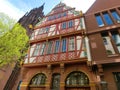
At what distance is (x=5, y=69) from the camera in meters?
16.2

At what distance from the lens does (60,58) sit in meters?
10.1

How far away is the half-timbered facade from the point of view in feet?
29.5

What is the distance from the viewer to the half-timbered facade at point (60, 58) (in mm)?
9000

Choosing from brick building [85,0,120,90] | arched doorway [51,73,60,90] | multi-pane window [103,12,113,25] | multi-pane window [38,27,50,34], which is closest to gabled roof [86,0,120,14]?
brick building [85,0,120,90]

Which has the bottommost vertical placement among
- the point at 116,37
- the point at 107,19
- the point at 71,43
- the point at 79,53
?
the point at 79,53

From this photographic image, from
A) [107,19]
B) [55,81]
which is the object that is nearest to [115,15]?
[107,19]

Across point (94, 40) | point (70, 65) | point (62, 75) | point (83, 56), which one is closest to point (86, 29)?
point (94, 40)

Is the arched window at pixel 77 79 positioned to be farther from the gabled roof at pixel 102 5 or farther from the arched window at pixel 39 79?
the gabled roof at pixel 102 5

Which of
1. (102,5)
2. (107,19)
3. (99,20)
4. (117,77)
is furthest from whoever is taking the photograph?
(102,5)

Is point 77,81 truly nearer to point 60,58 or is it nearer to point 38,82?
point 60,58

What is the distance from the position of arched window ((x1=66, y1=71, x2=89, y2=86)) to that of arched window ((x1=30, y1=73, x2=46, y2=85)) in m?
2.42

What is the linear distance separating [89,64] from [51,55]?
3938 millimetres

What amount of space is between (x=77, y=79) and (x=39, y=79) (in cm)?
372

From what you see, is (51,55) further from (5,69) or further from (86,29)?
(5,69)
